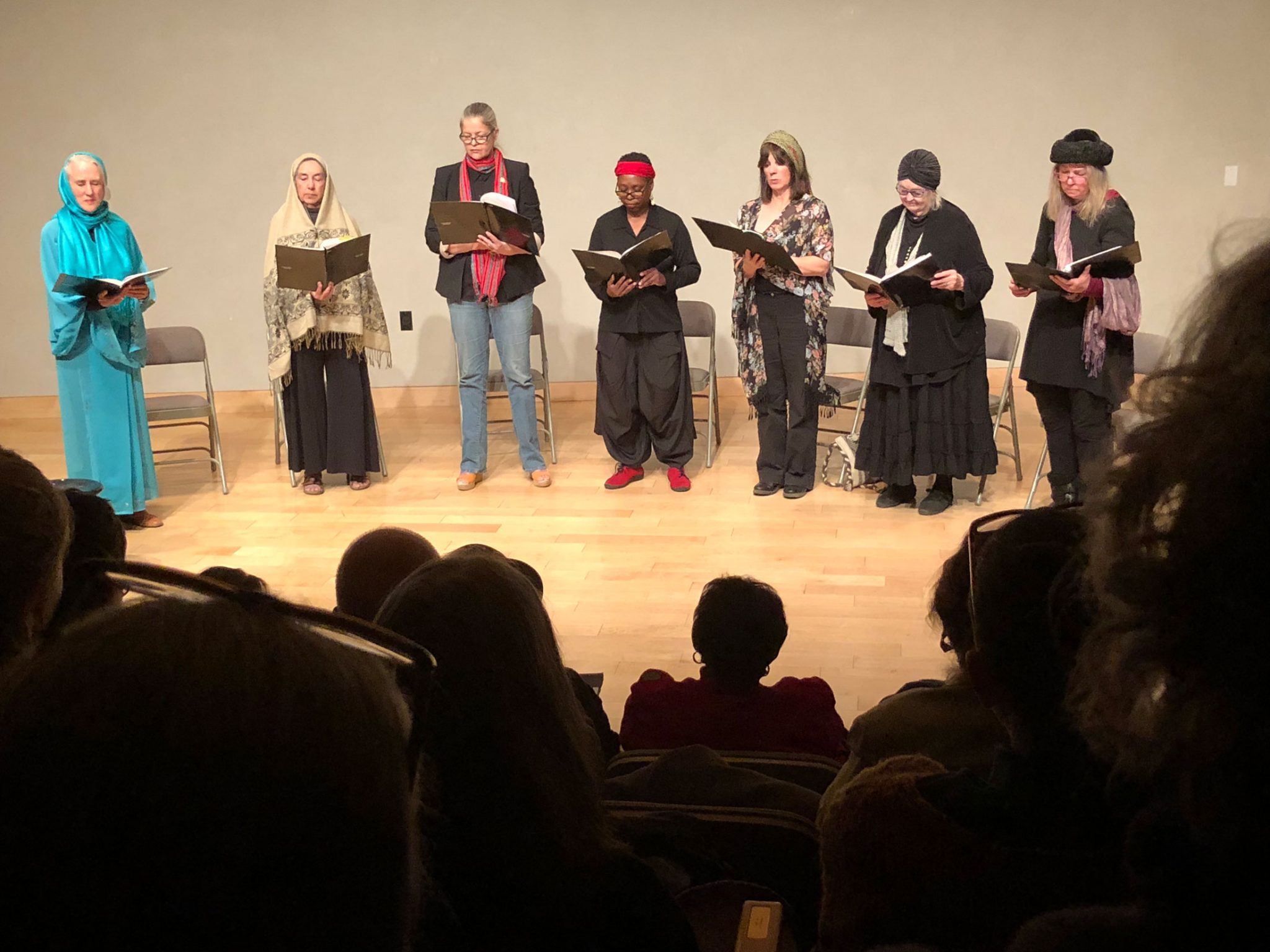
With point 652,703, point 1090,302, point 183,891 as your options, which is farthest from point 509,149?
point 183,891

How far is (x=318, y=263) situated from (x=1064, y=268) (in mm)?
2991

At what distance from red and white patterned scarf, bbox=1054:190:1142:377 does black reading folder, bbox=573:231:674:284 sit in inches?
58.5

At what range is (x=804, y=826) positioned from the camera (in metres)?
1.55

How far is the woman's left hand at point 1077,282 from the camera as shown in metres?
4.14

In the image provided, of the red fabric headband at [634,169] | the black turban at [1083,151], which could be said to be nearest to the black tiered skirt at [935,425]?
the black turban at [1083,151]

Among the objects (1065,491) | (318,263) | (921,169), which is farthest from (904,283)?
(318,263)

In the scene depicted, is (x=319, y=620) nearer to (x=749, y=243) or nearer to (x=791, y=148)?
(x=749, y=243)

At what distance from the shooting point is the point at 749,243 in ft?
15.5

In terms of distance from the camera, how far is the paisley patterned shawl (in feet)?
16.1

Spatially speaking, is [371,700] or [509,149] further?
[509,149]

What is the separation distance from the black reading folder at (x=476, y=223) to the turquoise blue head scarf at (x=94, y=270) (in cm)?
126

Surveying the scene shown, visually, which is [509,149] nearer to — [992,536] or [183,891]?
[992,536]

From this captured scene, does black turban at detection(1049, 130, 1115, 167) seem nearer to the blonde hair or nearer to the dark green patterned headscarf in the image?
the blonde hair

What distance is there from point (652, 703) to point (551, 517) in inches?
113
